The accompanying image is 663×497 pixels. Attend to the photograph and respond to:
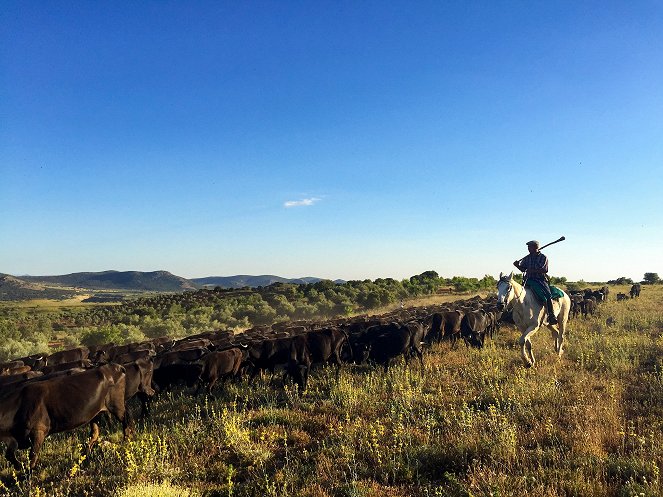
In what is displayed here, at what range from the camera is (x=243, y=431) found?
684cm

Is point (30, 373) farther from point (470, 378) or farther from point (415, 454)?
point (470, 378)

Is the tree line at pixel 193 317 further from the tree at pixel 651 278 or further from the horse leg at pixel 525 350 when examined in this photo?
the tree at pixel 651 278

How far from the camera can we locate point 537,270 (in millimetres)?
12250

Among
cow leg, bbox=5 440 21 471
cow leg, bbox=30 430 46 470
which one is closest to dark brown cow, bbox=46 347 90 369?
cow leg, bbox=5 440 21 471

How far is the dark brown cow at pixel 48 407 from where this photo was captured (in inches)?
239

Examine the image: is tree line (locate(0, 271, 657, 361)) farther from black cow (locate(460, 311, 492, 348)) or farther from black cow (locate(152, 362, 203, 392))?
black cow (locate(460, 311, 492, 348))

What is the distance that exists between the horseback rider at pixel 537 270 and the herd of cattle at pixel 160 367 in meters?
2.61

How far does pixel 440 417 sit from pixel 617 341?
8.71 meters

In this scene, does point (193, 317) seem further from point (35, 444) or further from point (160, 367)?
point (35, 444)

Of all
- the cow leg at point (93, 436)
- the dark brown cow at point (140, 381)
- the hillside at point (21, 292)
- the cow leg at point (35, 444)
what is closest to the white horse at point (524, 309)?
the dark brown cow at point (140, 381)

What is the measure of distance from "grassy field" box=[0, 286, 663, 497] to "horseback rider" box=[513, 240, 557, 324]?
2599 mm

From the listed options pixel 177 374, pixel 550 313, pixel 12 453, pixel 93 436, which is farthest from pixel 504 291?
pixel 12 453

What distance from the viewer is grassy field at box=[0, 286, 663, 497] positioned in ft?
16.5

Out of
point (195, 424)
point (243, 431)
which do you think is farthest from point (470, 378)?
point (195, 424)
